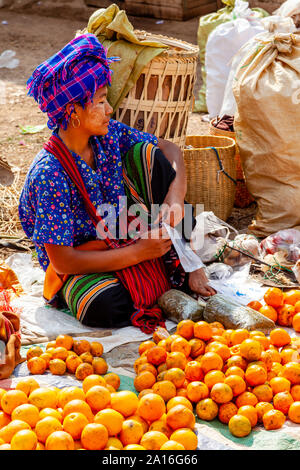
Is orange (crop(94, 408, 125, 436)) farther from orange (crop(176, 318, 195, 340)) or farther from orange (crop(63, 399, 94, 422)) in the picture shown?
orange (crop(176, 318, 195, 340))

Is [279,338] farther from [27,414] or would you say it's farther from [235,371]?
[27,414]

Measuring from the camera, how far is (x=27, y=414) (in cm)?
204

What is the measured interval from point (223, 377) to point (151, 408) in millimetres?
379

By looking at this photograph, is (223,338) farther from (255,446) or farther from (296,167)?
(296,167)

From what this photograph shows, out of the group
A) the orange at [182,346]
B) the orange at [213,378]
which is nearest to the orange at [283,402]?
the orange at [213,378]

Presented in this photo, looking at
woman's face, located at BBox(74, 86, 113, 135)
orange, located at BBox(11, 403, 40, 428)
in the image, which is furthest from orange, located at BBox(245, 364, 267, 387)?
woman's face, located at BBox(74, 86, 113, 135)

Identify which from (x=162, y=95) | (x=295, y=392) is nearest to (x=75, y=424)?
(x=295, y=392)

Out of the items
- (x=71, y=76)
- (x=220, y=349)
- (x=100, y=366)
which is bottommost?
(x=100, y=366)

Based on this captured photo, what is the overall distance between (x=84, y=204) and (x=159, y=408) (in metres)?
1.31

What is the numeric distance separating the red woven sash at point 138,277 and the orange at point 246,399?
78 cm

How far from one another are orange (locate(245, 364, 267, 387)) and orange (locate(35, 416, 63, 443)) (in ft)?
2.62

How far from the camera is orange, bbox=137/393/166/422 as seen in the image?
2.10 m

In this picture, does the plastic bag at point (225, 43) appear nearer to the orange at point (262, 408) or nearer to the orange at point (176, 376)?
the orange at point (176, 376)

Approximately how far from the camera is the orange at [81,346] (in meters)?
2.66
